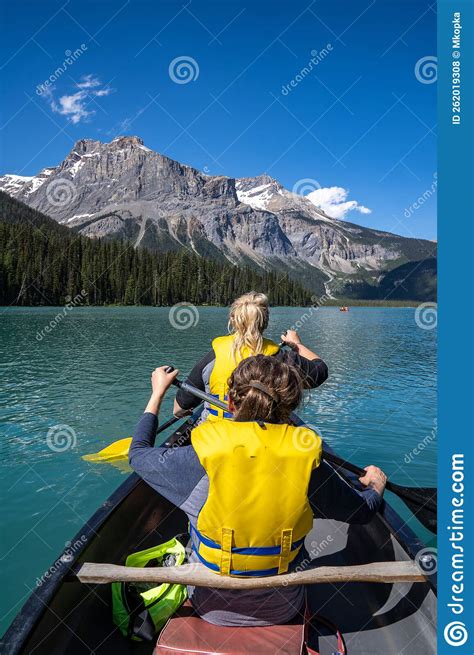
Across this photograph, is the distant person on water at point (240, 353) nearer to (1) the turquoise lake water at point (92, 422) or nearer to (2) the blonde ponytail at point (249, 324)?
(2) the blonde ponytail at point (249, 324)

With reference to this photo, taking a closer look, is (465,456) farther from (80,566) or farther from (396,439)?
(396,439)

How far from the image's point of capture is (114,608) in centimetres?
352

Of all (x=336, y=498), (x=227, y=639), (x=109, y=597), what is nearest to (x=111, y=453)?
(x=109, y=597)

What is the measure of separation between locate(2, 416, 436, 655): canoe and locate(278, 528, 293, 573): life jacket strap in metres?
1.14

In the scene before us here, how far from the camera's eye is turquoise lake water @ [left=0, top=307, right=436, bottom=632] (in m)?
7.26

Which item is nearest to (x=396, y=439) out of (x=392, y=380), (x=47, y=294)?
(x=392, y=380)

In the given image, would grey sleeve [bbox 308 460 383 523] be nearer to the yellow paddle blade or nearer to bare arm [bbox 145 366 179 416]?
bare arm [bbox 145 366 179 416]

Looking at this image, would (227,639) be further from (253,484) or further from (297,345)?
(297,345)

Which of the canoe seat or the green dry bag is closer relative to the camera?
the canoe seat

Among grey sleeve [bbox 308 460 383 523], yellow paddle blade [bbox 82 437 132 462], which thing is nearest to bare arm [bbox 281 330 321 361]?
grey sleeve [bbox 308 460 383 523]

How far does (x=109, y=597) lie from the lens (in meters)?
3.64

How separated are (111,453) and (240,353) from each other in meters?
6.65

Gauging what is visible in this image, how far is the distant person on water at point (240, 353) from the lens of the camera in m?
4.44

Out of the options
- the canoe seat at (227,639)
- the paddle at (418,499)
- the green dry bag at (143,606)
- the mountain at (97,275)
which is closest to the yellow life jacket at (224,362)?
the paddle at (418,499)
